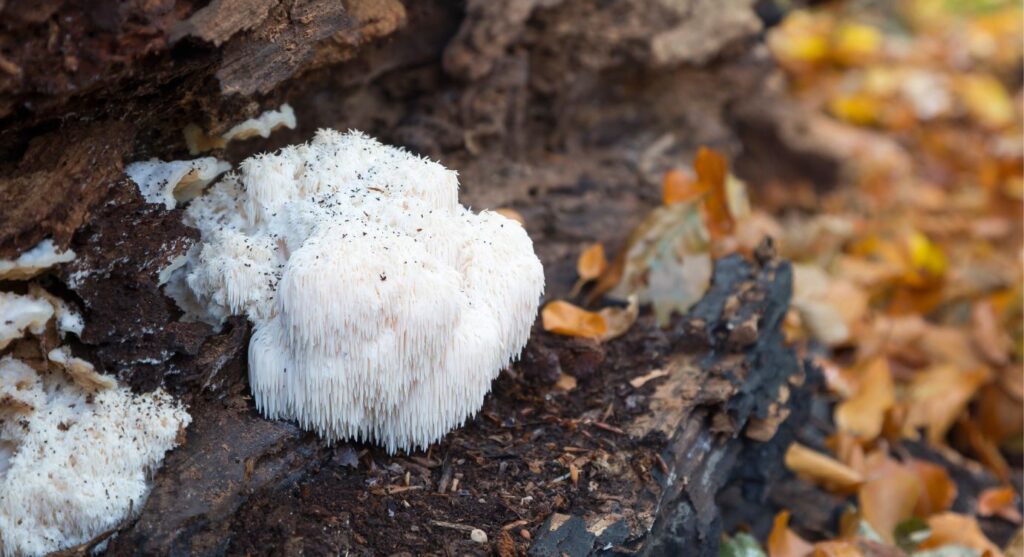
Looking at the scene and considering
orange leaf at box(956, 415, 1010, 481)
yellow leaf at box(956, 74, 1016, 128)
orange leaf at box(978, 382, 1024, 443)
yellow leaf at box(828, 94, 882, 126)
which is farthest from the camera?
yellow leaf at box(956, 74, 1016, 128)

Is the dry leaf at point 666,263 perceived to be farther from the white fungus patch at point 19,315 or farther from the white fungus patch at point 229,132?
the white fungus patch at point 19,315

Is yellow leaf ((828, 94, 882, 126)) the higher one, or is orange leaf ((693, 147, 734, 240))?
orange leaf ((693, 147, 734, 240))

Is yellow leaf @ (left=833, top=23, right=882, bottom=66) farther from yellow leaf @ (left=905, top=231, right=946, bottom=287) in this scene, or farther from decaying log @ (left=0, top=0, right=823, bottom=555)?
decaying log @ (left=0, top=0, right=823, bottom=555)

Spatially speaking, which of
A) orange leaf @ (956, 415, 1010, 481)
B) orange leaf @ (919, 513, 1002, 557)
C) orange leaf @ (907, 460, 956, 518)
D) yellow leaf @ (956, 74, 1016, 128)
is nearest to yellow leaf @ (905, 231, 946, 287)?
orange leaf @ (956, 415, 1010, 481)

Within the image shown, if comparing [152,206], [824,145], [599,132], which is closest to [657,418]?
[152,206]

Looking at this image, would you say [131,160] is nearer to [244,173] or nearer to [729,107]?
[244,173]
